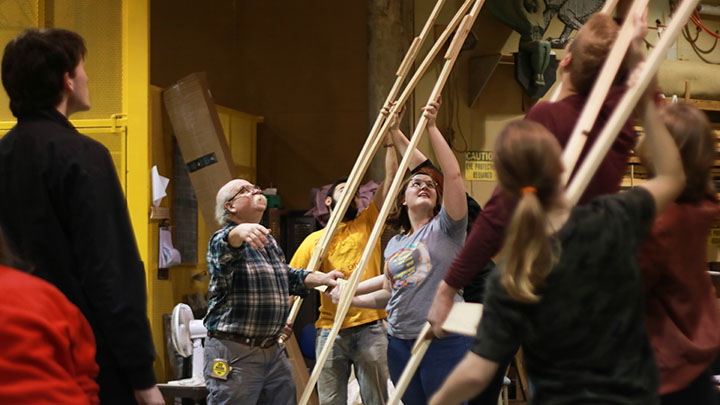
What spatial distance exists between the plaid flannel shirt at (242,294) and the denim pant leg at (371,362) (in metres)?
0.83

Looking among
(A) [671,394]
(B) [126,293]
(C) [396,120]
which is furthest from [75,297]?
(C) [396,120]

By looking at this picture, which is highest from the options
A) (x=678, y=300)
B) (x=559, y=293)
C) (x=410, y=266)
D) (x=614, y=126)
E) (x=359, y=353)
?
(x=614, y=126)

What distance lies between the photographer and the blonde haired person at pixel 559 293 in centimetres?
139

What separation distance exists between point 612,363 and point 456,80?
15.1 feet

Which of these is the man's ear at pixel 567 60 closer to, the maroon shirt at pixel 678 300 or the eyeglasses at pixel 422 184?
the maroon shirt at pixel 678 300

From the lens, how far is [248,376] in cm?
280

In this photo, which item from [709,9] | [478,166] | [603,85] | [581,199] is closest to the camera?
[603,85]

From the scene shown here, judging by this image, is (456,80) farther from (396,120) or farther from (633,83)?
(633,83)

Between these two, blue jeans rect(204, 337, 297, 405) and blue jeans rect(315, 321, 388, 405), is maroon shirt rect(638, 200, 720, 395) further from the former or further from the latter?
blue jeans rect(315, 321, 388, 405)

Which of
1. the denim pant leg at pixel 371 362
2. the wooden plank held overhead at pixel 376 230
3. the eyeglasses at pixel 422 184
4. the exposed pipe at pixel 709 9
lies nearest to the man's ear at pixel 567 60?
the wooden plank held overhead at pixel 376 230

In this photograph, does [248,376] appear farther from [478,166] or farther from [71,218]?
[478,166]

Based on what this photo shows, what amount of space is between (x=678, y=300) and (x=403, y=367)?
1375mm

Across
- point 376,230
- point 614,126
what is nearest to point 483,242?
point 614,126

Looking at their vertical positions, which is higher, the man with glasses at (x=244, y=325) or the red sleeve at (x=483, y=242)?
the red sleeve at (x=483, y=242)
